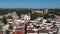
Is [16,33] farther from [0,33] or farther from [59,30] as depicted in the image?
[59,30]

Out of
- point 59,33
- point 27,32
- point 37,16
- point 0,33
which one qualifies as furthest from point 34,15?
point 59,33

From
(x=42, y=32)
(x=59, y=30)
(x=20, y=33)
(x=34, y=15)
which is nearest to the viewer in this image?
(x=59, y=30)

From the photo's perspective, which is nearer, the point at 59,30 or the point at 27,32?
the point at 59,30

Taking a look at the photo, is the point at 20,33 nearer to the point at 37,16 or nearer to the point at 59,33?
the point at 59,33

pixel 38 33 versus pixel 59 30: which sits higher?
pixel 59 30

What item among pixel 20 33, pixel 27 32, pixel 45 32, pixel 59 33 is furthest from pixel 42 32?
pixel 59 33

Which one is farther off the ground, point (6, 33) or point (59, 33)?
point (59, 33)

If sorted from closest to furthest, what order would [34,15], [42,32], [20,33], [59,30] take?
[59,30], [20,33], [42,32], [34,15]

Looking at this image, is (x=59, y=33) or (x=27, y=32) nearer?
(x=59, y=33)

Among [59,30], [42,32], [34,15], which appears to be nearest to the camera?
[59,30]
